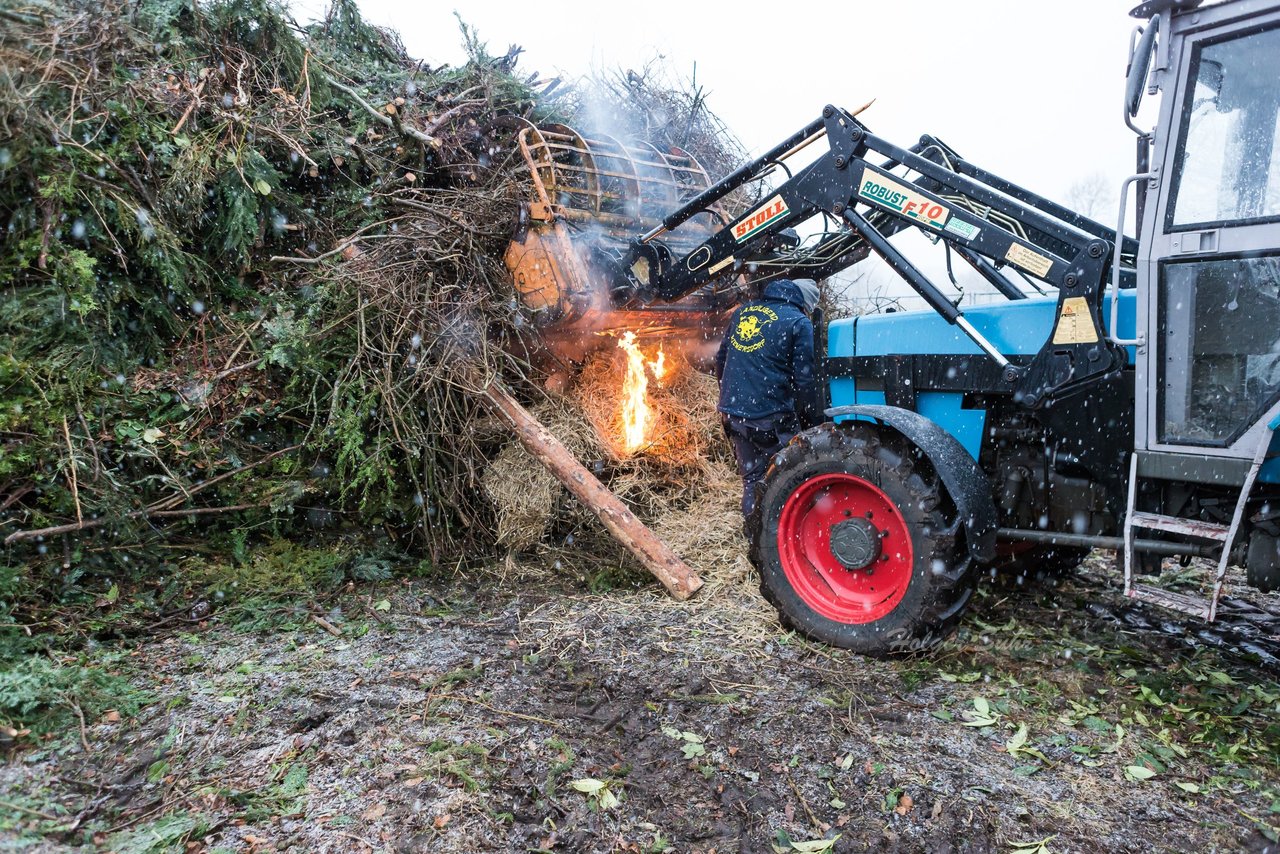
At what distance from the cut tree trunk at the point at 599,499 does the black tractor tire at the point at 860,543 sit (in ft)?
1.79

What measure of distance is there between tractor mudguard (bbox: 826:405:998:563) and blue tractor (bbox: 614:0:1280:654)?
1 centimetres

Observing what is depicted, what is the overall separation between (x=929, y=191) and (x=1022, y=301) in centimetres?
74

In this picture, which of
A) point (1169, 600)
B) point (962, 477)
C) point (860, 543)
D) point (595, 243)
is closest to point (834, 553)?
point (860, 543)

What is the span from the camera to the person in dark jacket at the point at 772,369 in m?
5.00

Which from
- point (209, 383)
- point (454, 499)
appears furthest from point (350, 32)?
point (454, 499)

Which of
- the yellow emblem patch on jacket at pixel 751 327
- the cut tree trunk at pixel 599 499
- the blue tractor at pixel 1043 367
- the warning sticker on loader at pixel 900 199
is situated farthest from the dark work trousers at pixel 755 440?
the warning sticker on loader at pixel 900 199

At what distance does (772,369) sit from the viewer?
506cm

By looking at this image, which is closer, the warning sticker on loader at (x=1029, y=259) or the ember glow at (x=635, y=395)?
the warning sticker on loader at (x=1029, y=259)

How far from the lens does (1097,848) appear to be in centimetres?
268

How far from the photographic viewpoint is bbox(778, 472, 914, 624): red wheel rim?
409 cm

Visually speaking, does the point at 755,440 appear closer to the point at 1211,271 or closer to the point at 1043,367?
the point at 1043,367

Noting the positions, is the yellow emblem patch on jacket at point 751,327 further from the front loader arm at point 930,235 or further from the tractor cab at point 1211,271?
the tractor cab at point 1211,271

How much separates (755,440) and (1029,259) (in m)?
2.03

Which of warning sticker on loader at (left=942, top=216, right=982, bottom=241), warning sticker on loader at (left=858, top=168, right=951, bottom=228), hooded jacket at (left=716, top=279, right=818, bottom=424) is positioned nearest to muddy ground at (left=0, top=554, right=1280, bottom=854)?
hooded jacket at (left=716, top=279, right=818, bottom=424)
